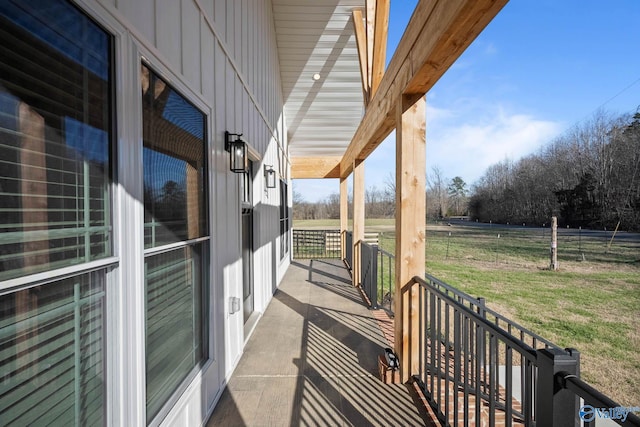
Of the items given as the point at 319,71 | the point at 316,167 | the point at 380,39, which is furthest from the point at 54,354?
the point at 316,167

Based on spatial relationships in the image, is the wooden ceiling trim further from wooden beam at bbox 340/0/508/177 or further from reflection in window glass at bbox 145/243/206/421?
reflection in window glass at bbox 145/243/206/421

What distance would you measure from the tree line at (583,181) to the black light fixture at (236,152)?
17.4m

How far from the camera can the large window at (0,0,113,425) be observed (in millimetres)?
782

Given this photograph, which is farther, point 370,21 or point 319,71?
point 319,71

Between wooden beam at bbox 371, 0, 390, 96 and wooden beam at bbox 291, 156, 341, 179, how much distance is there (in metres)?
5.38

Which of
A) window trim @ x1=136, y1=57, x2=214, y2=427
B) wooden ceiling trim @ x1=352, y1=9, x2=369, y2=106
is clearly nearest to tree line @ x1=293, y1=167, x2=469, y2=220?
wooden ceiling trim @ x1=352, y1=9, x2=369, y2=106

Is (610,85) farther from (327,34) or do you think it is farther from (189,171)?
(189,171)

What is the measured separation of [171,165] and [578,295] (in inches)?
400

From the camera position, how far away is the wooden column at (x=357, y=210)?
569cm

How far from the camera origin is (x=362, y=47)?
182 inches

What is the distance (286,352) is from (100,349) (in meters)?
2.23

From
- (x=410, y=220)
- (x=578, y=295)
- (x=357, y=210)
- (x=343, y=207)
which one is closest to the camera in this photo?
(x=410, y=220)

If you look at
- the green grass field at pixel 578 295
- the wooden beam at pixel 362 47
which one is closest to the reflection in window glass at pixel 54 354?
the wooden beam at pixel 362 47

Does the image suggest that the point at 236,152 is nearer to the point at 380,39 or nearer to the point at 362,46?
the point at 380,39
